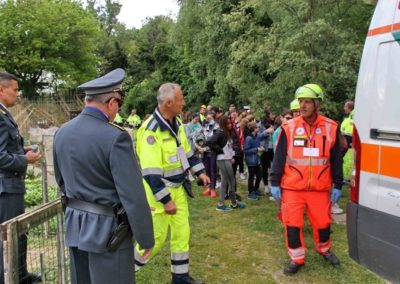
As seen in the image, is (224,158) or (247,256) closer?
(247,256)

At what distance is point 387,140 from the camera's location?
311 cm

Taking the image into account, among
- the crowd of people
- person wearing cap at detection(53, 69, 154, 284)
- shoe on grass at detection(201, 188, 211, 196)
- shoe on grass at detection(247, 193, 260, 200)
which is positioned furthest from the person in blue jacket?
person wearing cap at detection(53, 69, 154, 284)

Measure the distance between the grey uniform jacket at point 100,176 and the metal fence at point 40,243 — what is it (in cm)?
51

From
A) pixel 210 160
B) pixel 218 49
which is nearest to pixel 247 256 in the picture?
pixel 210 160

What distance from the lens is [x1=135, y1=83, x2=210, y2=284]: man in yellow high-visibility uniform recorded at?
425cm

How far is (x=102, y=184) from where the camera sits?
113 inches

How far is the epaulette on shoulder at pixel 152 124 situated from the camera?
4.34m

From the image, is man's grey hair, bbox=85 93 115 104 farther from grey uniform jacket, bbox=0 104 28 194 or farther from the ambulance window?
the ambulance window

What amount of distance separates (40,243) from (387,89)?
4173 millimetres

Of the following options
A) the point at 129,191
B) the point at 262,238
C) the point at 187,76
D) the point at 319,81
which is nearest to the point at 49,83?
the point at 187,76

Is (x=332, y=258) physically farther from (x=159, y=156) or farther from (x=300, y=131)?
(x=159, y=156)

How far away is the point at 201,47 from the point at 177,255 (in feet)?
66.4

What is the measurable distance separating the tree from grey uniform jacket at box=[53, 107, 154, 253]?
3414 centimetres

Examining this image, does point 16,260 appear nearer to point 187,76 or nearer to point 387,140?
point 387,140
